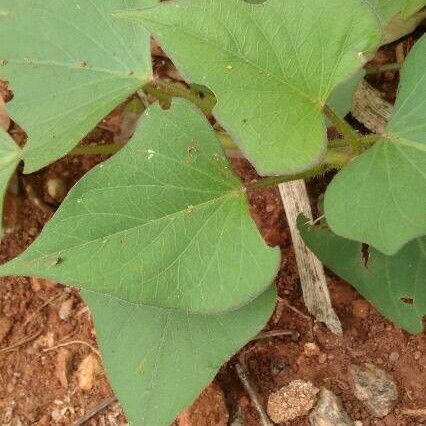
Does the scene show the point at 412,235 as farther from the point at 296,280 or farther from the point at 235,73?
the point at 296,280

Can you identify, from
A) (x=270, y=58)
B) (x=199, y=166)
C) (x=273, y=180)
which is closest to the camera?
(x=270, y=58)

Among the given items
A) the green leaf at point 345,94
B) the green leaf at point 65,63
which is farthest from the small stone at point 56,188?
the green leaf at point 345,94

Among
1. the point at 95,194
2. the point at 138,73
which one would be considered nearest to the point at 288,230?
the point at 138,73

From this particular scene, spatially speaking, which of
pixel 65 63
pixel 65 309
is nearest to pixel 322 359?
pixel 65 309

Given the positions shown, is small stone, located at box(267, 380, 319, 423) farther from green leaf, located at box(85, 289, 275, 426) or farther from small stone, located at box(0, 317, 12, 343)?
small stone, located at box(0, 317, 12, 343)

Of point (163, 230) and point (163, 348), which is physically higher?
point (163, 230)

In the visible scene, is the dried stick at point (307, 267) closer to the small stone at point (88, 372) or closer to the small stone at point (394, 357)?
the small stone at point (394, 357)

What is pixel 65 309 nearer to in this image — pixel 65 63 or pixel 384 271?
pixel 65 63
